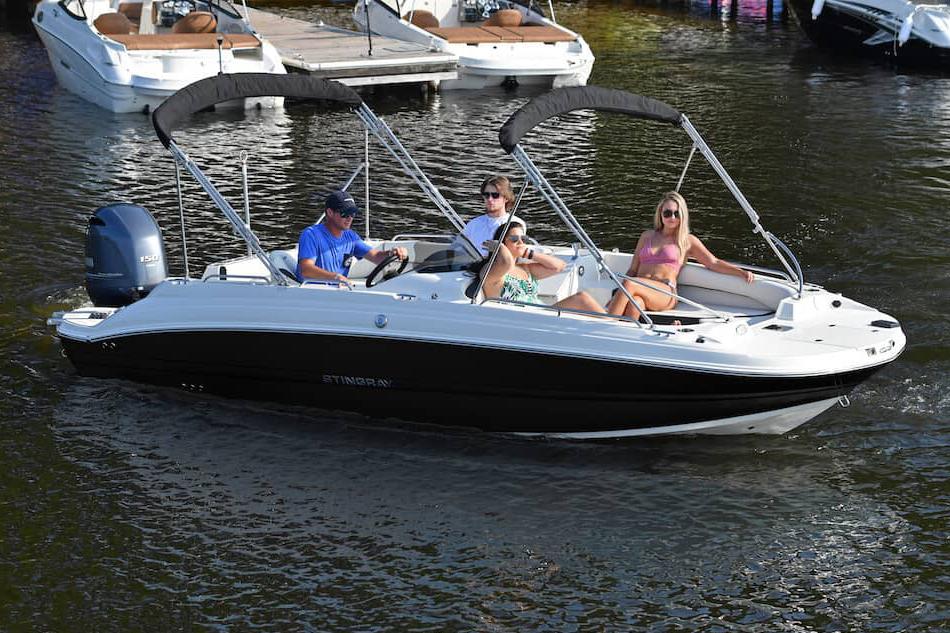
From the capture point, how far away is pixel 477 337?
8.57 m

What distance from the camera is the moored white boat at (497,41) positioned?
21.5 m

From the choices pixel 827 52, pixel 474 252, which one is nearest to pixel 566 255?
pixel 474 252

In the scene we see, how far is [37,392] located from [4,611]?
10.2 ft

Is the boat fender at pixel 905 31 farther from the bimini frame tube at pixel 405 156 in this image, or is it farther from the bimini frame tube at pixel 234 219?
the bimini frame tube at pixel 234 219

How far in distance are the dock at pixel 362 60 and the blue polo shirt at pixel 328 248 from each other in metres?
10.9

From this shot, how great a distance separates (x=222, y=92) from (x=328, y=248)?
4.37ft

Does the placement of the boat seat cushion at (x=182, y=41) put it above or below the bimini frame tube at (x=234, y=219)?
below

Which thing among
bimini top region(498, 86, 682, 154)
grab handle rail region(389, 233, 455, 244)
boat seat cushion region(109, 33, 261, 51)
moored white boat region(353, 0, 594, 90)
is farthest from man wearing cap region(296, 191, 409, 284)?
moored white boat region(353, 0, 594, 90)

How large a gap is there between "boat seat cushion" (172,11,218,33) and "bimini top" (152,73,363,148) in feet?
38.2

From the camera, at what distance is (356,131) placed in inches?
744

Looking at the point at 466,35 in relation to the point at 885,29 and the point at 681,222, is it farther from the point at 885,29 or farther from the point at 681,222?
the point at 681,222

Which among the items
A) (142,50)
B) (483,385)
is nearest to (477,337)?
(483,385)

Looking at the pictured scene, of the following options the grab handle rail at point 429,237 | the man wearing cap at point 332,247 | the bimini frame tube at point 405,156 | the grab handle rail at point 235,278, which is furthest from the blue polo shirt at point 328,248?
the bimini frame tube at point 405,156

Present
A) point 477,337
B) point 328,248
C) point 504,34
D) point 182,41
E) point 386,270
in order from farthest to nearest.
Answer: point 504,34, point 182,41, point 386,270, point 328,248, point 477,337
